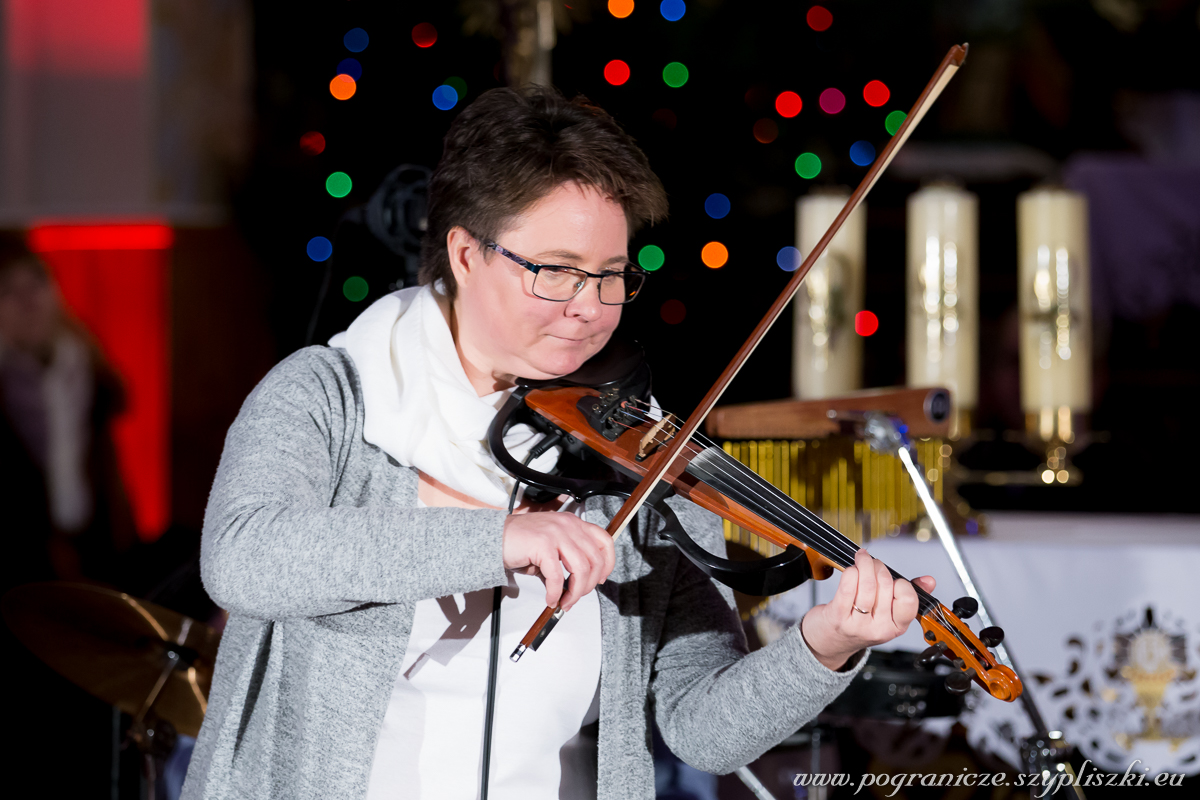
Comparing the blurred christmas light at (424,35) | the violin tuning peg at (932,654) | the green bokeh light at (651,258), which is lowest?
the violin tuning peg at (932,654)

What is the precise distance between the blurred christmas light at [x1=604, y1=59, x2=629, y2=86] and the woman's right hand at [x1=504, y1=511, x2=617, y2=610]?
6.31ft

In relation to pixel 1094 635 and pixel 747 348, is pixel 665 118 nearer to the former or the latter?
pixel 1094 635

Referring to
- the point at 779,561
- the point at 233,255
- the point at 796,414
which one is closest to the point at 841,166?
the point at 796,414

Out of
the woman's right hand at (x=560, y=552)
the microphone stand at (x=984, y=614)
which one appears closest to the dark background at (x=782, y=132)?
the microphone stand at (x=984, y=614)

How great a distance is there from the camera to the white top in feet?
3.44

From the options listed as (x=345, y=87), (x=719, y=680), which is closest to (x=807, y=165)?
(x=345, y=87)

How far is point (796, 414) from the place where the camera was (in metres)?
1.50

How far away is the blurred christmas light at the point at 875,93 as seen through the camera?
282 cm

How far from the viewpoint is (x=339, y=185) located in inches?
104

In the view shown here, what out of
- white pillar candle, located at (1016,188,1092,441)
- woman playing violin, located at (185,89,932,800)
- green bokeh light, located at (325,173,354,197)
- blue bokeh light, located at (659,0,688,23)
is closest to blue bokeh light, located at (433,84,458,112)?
green bokeh light, located at (325,173,354,197)

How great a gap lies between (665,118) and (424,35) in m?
0.59

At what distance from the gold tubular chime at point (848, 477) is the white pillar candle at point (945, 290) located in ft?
0.58

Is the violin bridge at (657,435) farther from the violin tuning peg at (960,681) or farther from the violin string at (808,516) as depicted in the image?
the violin tuning peg at (960,681)

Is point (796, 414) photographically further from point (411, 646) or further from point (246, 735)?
point (246, 735)
